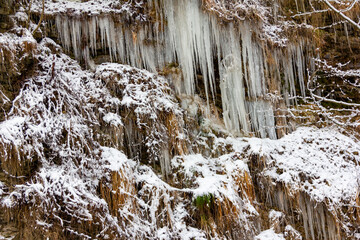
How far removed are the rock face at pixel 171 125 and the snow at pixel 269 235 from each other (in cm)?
7

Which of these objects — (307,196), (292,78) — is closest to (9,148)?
(307,196)

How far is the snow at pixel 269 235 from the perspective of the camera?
4.83m

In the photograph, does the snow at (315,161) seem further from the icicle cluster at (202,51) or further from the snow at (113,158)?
the snow at (113,158)

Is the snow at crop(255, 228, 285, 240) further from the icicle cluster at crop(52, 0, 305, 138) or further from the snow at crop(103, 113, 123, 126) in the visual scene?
the snow at crop(103, 113, 123, 126)

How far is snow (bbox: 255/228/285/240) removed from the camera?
4828 mm

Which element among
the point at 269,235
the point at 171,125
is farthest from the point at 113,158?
the point at 269,235

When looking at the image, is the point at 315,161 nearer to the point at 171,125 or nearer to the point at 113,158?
the point at 171,125

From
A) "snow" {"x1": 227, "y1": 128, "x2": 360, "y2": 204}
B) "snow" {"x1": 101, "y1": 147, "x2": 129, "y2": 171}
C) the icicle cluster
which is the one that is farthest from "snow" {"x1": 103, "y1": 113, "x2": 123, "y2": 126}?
"snow" {"x1": 227, "y1": 128, "x2": 360, "y2": 204}

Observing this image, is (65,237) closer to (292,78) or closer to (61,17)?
(61,17)

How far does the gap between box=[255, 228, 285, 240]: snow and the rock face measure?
7cm

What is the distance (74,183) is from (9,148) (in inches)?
34.2

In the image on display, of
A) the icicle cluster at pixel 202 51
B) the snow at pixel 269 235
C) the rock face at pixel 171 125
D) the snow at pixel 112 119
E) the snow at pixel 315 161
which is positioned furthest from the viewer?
the icicle cluster at pixel 202 51

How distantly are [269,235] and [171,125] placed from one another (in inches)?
96.0

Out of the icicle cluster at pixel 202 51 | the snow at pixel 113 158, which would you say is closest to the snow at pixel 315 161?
the icicle cluster at pixel 202 51
